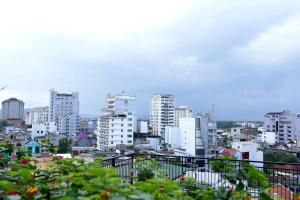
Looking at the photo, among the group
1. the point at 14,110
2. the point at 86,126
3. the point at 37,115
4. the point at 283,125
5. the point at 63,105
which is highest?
the point at 63,105

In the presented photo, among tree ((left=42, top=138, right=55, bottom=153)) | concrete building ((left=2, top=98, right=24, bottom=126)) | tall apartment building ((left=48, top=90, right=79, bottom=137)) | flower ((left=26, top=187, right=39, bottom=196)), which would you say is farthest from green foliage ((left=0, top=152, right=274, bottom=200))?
concrete building ((left=2, top=98, right=24, bottom=126))

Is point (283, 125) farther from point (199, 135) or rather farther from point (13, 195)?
point (13, 195)

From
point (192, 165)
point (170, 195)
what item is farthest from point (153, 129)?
point (170, 195)

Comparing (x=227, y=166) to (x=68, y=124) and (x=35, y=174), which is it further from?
(x=68, y=124)

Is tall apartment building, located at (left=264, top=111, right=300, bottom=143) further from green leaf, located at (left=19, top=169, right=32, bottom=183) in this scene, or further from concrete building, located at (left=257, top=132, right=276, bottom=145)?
green leaf, located at (left=19, top=169, right=32, bottom=183)

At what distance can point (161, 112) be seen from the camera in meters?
54.7

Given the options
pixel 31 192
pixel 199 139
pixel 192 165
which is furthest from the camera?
pixel 199 139

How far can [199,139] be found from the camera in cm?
3094

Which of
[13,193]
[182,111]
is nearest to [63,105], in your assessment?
[182,111]

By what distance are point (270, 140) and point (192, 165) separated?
152ft

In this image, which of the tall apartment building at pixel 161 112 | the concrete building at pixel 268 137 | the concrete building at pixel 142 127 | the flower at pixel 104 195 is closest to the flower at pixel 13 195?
the flower at pixel 104 195

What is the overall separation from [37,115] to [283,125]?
161ft

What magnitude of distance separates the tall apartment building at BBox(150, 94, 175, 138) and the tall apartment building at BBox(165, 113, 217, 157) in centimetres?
2036

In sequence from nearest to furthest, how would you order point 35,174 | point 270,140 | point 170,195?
point 170,195, point 35,174, point 270,140
